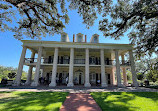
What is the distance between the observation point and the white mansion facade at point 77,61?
14688 mm

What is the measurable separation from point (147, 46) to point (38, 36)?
16.3 meters

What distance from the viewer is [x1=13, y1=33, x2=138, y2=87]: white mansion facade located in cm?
1469

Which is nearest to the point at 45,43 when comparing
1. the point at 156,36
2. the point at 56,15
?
the point at 56,15

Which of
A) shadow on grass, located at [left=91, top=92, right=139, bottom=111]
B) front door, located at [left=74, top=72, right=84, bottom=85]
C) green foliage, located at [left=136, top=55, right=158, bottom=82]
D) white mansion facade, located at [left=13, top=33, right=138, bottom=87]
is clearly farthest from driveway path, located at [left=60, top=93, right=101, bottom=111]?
front door, located at [left=74, top=72, right=84, bottom=85]

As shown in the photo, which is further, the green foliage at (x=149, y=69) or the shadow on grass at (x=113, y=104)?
the green foliage at (x=149, y=69)

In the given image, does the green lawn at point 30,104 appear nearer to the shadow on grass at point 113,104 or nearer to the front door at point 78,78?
the shadow on grass at point 113,104

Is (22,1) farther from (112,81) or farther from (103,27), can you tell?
(112,81)

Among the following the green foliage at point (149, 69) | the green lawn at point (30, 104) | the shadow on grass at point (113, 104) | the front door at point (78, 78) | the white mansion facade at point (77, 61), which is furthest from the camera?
the front door at point (78, 78)

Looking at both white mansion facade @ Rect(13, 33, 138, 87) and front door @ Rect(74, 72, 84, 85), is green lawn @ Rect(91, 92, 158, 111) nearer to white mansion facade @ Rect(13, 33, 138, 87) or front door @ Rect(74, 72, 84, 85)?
white mansion facade @ Rect(13, 33, 138, 87)

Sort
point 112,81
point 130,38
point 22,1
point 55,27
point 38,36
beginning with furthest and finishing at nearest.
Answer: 1. point 112,81
2. point 130,38
3. point 38,36
4. point 55,27
5. point 22,1

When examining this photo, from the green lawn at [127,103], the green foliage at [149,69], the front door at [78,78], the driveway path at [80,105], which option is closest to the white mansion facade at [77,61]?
the front door at [78,78]

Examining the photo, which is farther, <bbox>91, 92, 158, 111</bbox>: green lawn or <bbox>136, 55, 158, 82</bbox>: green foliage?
<bbox>136, 55, 158, 82</bbox>: green foliage

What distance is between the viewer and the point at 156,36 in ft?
36.6

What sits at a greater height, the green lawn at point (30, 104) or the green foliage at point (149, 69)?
the green foliage at point (149, 69)
